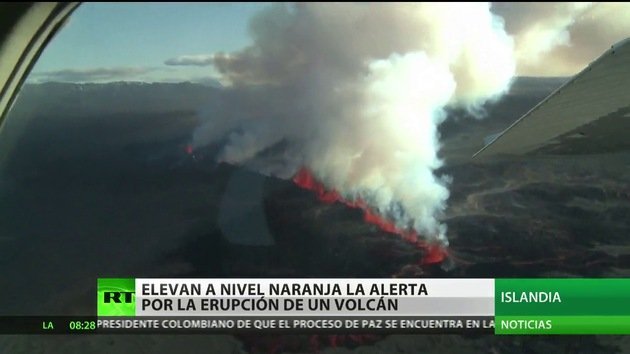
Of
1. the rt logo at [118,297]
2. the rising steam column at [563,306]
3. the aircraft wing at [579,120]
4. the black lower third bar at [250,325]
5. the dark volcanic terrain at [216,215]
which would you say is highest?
the aircraft wing at [579,120]

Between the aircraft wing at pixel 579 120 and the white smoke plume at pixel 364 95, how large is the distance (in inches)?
5.8

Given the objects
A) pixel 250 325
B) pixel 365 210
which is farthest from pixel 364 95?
pixel 250 325

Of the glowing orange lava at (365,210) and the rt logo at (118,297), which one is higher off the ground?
the glowing orange lava at (365,210)

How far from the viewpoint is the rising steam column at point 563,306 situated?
7.36 ft

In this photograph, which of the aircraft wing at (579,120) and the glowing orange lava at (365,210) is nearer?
the aircraft wing at (579,120)

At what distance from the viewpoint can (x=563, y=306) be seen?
7.41 ft

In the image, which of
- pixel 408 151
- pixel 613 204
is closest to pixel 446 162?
pixel 408 151

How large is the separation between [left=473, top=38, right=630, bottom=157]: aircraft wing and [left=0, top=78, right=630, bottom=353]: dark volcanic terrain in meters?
0.03

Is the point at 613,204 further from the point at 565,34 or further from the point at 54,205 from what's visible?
the point at 54,205

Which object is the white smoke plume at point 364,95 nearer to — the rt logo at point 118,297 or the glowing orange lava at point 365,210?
the glowing orange lava at point 365,210

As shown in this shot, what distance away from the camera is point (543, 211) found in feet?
7.38

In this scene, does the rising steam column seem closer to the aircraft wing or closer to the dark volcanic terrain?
the dark volcanic terrain

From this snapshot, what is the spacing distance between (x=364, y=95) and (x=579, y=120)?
0.70 meters

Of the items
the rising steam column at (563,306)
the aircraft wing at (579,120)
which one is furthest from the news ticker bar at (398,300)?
the aircraft wing at (579,120)
